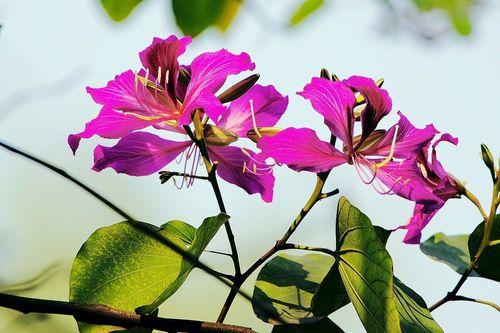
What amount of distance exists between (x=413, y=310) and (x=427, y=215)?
127 mm

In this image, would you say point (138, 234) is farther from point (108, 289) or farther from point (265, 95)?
point (265, 95)

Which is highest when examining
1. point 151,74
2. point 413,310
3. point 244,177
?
point 151,74

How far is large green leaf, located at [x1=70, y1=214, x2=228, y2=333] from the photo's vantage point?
637 mm

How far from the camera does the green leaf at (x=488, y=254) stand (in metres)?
0.72

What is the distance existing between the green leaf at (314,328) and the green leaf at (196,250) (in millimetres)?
89

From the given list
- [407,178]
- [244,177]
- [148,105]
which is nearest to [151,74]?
[148,105]

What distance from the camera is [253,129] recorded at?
66 centimetres

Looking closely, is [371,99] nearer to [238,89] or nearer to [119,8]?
[238,89]

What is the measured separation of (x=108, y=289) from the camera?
64 cm

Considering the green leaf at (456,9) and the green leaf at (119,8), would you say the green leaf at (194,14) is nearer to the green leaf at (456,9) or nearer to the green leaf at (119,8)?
the green leaf at (119,8)

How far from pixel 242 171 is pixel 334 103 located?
0.40 ft

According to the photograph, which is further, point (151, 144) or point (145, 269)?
point (151, 144)

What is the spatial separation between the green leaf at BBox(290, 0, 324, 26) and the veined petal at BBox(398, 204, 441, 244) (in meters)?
0.31

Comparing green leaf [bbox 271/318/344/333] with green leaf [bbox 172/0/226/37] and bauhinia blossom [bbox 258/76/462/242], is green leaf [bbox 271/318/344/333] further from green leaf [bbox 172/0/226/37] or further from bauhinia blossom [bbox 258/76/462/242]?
green leaf [bbox 172/0/226/37]
